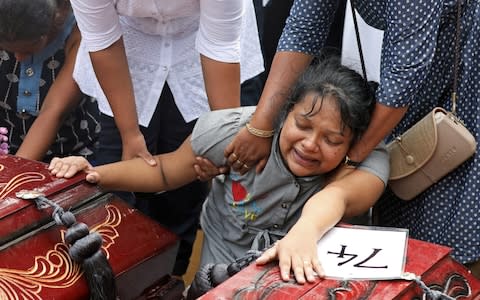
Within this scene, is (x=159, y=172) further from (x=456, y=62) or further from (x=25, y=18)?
(x=456, y=62)

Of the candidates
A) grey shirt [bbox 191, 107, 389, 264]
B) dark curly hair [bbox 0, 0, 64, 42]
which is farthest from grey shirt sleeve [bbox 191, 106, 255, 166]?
dark curly hair [bbox 0, 0, 64, 42]

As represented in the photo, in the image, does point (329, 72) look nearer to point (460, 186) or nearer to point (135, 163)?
point (460, 186)

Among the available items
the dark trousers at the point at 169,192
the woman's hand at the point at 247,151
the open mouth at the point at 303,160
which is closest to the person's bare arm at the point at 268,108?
the woman's hand at the point at 247,151

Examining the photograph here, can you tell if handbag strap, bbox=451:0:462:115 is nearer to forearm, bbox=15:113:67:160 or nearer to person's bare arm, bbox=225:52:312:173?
person's bare arm, bbox=225:52:312:173

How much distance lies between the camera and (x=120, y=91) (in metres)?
2.02

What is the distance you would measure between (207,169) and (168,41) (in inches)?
18.2

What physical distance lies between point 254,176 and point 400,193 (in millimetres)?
336

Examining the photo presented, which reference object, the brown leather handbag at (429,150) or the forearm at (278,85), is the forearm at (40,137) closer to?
the forearm at (278,85)

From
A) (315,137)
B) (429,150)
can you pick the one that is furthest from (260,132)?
(429,150)

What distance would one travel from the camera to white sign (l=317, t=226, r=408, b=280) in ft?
4.44

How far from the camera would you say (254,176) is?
5.85ft

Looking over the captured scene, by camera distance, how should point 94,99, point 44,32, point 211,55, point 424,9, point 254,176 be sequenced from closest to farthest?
1. point 424,9
2. point 254,176
3. point 211,55
4. point 44,32
5. point 94,99

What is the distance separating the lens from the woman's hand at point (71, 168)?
1660mm

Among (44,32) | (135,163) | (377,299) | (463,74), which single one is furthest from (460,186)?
(44,32)
